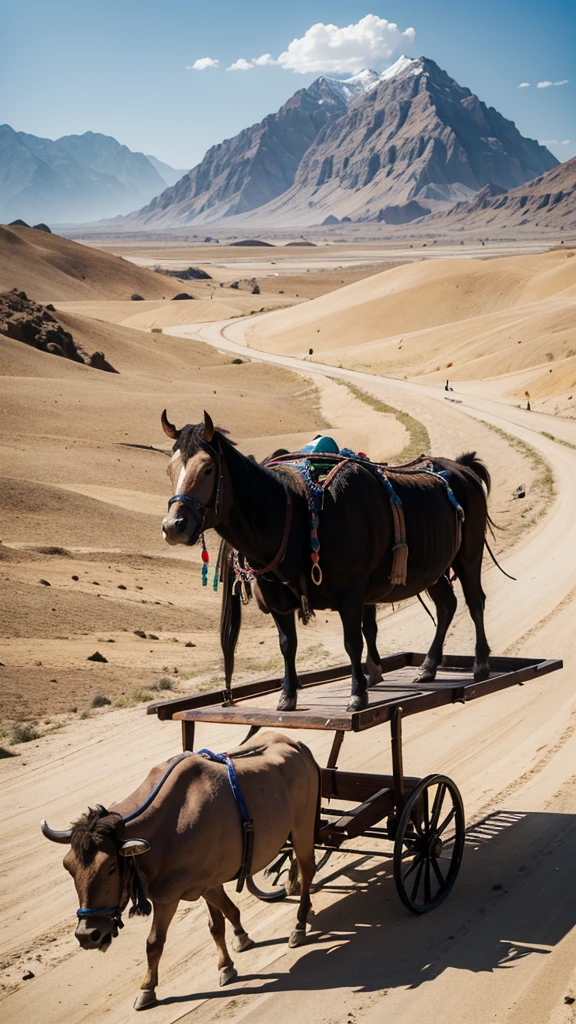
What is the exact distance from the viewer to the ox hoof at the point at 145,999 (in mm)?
6012

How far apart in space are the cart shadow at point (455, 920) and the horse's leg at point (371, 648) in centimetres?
139

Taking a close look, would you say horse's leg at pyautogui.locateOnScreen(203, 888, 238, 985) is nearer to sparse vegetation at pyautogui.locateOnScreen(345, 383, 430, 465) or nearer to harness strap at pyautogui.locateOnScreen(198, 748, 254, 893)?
harness strap at pyautogui.locateOnScreen(198, 748, 254, 893)

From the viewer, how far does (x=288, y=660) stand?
7441 mm

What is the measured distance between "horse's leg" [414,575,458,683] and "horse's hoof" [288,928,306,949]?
2.44 m

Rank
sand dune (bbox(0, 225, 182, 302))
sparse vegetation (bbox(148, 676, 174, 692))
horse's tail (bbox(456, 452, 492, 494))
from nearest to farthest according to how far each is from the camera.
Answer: horse's tail (bbox(456, 452, 492, 494)), sparse vegetation (bbox(148, 676, 174, 692)), sand dune (bbox(0, 225, 182, 302))

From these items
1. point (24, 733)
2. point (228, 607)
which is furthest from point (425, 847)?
point (24, 733)

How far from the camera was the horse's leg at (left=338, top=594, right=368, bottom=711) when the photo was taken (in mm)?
7195

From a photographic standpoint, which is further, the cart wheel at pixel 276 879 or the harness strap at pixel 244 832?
the cart wheel at pixel 276 879

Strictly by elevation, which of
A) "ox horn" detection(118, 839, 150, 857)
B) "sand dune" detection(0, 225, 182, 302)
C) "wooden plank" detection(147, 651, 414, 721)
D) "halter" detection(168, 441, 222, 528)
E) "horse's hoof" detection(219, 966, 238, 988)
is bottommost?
"horse's hoof" detection(219, 966, 238, 988)

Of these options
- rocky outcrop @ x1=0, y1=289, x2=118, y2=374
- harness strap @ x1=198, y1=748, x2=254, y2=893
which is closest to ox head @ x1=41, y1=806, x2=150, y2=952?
harness strap @ x1=198, y1=748, x2=254, y2=893

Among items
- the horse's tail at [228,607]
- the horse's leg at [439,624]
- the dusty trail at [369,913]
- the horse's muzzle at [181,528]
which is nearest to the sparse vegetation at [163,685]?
the dusty trail at [369,913]

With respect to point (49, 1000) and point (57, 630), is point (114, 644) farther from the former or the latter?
point (49, 1000)

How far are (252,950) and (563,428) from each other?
34.9 m

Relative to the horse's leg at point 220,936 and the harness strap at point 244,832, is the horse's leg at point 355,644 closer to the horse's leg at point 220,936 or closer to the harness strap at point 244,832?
the harness strap at point 244,832
